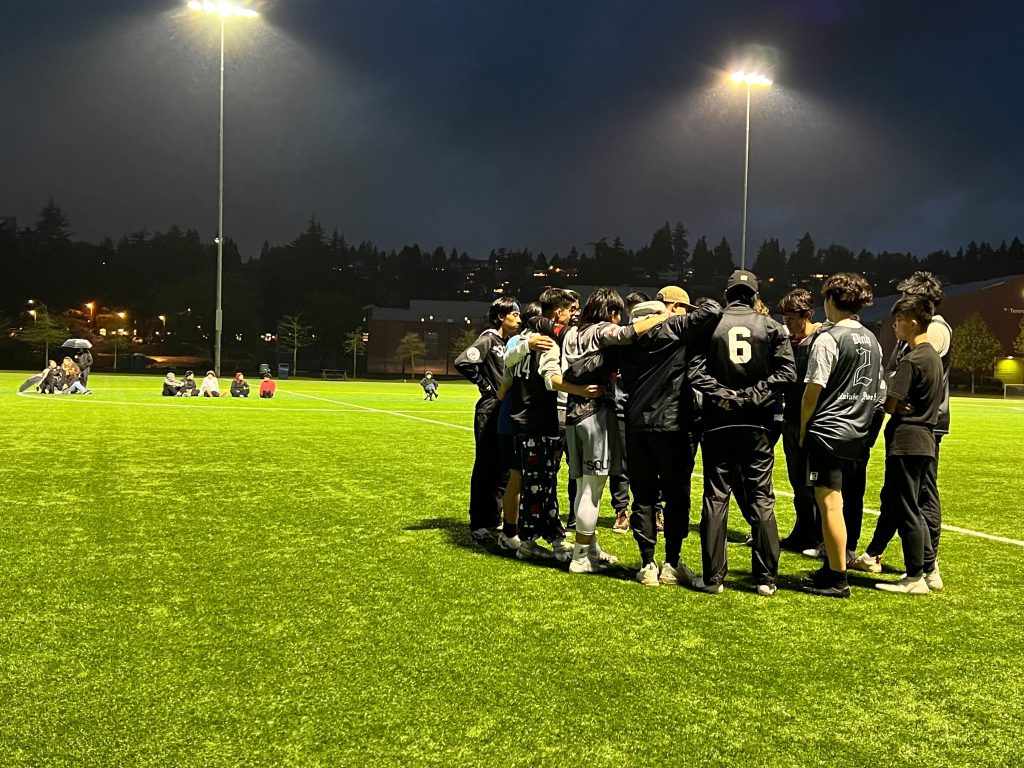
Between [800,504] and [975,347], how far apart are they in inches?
2780

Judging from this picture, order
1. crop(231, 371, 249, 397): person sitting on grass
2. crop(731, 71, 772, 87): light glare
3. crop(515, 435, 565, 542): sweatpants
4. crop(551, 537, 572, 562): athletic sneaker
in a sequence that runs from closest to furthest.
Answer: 1. crop(515, 435, 565, 542): sweatpants
2. crop(551, 537, 572, 562): athletic sneaker
3. crop(231, 371, 249, 397): person sitting on grass
4. crop(731, 71, 772, 87): light glare

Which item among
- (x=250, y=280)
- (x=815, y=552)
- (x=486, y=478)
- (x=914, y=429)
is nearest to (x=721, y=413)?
(x=914, y=429)

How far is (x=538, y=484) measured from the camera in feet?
20.3

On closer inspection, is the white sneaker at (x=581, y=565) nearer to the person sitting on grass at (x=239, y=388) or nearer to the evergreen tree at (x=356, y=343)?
the person sitting on grass at (x=239, y=388)

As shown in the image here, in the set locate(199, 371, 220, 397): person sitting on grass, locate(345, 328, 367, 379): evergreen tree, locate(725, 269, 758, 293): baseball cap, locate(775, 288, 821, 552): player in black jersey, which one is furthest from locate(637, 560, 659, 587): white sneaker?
locate(345, 328, 367, 379): evergreen tree

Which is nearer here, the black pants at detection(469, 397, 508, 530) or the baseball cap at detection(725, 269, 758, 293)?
the baseball cap at detection(725, 269, 758, 293)

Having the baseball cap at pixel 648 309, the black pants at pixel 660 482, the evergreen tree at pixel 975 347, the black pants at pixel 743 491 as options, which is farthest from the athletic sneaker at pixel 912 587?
the evergreen tree at pixel 975 347

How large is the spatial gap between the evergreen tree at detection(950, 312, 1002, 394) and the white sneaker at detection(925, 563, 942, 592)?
229 ft

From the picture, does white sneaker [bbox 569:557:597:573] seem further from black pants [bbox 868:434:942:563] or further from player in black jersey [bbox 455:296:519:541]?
black pants [bbox 868:434:942:563]

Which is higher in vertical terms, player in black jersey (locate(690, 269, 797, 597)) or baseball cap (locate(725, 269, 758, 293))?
baseball cap (locate(725, 269, 758, 293))

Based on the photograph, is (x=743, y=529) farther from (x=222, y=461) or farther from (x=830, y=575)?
(x=222, y=461)

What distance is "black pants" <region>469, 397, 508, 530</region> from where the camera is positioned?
705cm

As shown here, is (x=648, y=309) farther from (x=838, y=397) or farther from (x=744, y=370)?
(x=838, y=397)

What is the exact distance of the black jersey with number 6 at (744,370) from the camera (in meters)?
5.21
